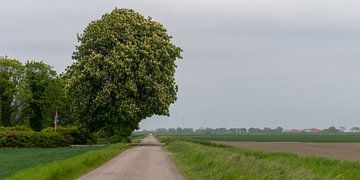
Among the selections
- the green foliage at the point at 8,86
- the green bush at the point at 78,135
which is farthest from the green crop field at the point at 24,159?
the green foliage at the point at 8,86

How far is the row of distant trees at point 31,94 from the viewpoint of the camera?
350 feet

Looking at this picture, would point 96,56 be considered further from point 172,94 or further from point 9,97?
point 9,97

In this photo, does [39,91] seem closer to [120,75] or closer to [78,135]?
[78,135]

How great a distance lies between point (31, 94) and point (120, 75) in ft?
137

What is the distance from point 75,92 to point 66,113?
140 feet

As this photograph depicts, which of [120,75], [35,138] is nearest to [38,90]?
[35,138]

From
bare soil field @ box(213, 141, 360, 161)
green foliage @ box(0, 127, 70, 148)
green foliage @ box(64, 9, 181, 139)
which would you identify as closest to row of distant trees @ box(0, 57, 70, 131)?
green foliage @ box(0, 127, 70, 148)

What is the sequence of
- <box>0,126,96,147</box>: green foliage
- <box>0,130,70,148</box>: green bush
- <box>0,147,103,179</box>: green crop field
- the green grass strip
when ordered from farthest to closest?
<box>0,126,96,147</box>: green foliage < <box>0,130,70,148</box>: green bush < <box>0,147,103,179</box>: green crop field < the green grass strip

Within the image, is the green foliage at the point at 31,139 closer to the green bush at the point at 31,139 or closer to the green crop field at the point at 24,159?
the green bush at the point at 31,139

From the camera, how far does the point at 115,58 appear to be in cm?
6881

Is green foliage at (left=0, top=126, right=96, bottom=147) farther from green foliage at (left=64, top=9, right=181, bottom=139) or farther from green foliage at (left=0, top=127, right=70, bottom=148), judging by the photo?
green foliage at (left=64, top=9, right=181, bottom=139)

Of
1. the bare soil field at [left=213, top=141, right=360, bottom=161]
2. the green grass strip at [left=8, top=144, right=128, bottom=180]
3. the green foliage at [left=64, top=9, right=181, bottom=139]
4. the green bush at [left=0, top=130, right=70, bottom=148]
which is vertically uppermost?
the green foliage at [left=64, top=9, right=181, bottom=139]

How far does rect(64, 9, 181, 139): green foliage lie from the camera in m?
68.9

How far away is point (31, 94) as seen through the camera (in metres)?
105
